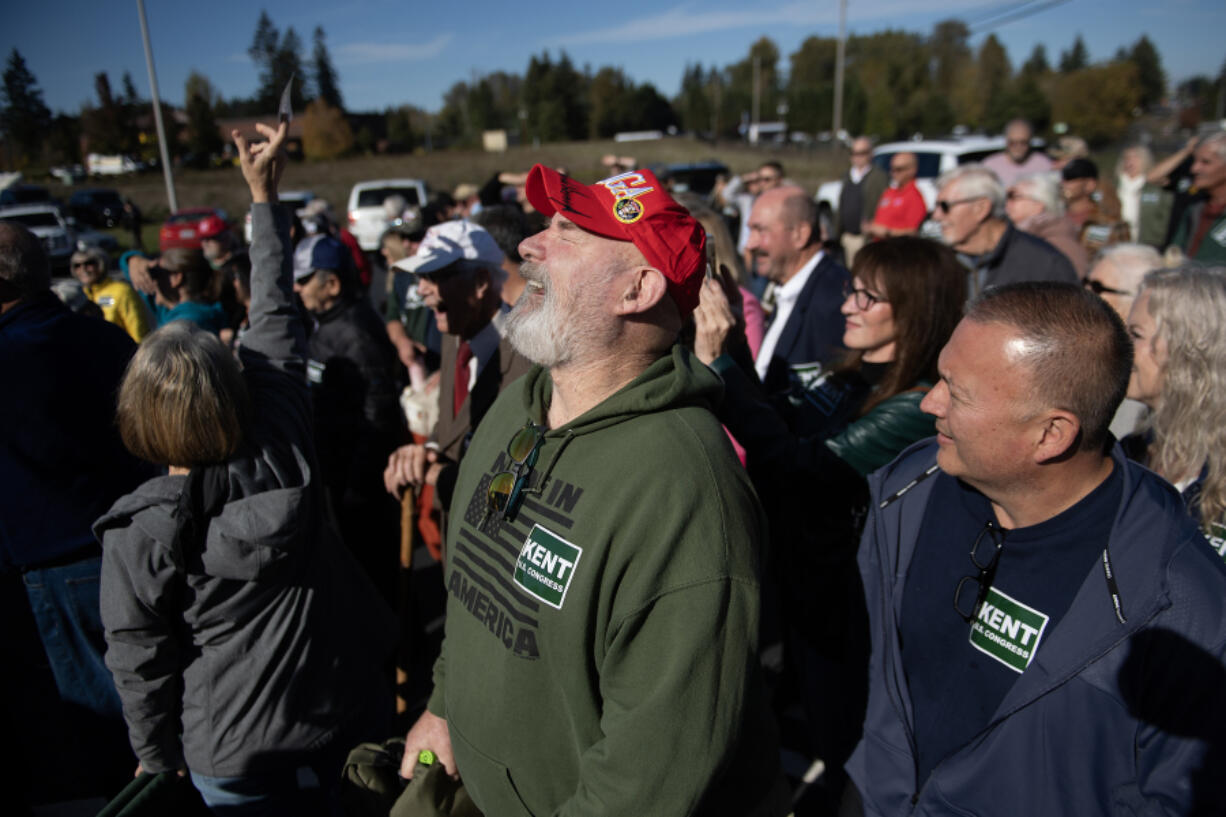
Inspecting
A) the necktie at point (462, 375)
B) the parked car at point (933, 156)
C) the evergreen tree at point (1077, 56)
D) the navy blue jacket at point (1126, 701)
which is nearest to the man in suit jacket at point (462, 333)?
the necktie at point (462, 375)

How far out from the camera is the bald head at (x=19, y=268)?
2598 millimetres

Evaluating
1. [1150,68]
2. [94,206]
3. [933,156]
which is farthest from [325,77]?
[1150,68]

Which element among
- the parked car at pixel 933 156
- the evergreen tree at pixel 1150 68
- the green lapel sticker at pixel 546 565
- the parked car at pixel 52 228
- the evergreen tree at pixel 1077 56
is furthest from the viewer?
the evergreen tree at pixel 1077 56

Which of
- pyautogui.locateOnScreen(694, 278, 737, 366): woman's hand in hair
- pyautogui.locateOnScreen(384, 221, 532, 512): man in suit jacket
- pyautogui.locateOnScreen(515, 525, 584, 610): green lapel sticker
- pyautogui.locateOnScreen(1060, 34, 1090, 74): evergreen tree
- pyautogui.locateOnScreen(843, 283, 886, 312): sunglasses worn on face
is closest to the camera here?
pyautogui.locateOnScreen(515, 525, 584, 610): green lapel sticker

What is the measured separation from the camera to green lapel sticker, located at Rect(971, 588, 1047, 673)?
1538 mm

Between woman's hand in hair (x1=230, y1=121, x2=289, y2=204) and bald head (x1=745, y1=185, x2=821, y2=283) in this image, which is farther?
bald head (x1=745, y1=185, x2=821, y2=283)

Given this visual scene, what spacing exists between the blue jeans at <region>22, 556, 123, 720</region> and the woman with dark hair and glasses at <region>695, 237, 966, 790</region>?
2.49m

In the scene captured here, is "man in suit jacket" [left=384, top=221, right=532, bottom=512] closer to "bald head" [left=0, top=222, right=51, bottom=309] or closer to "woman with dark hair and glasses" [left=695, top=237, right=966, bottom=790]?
"woman with dark hair and glasses" [left=695, top=237, right=966, bottom=790]

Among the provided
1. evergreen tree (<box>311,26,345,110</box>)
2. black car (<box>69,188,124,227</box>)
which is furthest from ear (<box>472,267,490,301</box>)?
evergreen tree (<box>311,26,345,110</box>)

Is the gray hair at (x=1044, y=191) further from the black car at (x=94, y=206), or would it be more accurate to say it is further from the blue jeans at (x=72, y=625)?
the black car at (x=94, y=206)

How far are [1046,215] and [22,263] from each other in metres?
6.19

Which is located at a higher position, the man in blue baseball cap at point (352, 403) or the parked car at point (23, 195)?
the parked car at point (23, 195)

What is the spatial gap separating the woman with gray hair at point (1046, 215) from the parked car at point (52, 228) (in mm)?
20037

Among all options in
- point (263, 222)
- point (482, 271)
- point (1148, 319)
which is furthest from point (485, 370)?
point (1148, 319)
